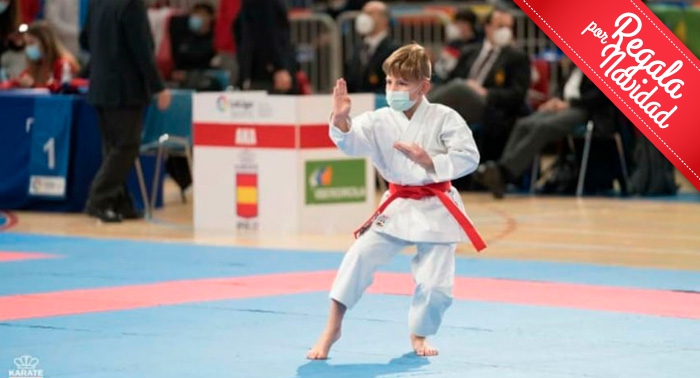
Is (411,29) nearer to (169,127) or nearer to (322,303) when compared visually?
(169,127)

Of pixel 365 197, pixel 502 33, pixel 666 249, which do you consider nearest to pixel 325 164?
pixel 365 197

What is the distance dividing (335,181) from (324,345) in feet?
19.8

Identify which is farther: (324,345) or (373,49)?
(373,49)

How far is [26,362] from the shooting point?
7.14m

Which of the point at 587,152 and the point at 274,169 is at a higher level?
the point at 274,169

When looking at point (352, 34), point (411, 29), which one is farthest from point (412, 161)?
point (411, 29)

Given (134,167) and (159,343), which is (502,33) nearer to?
(134,167)

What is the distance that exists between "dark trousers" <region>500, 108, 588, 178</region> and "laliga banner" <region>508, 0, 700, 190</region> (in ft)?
33.3

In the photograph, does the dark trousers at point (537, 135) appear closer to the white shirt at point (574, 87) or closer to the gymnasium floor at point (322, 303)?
the white shirt at point (574, 87)

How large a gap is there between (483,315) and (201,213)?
5.33 m

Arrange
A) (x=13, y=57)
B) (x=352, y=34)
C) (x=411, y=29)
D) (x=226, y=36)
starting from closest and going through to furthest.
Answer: (x=13, y=57), (x=226, y=36), (x=352, y=34), (x=411, y=29)

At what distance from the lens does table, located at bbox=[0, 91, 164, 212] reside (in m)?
14.8

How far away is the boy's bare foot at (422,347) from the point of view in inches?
291

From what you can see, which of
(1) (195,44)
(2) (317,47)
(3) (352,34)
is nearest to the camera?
(1) (195,44)
